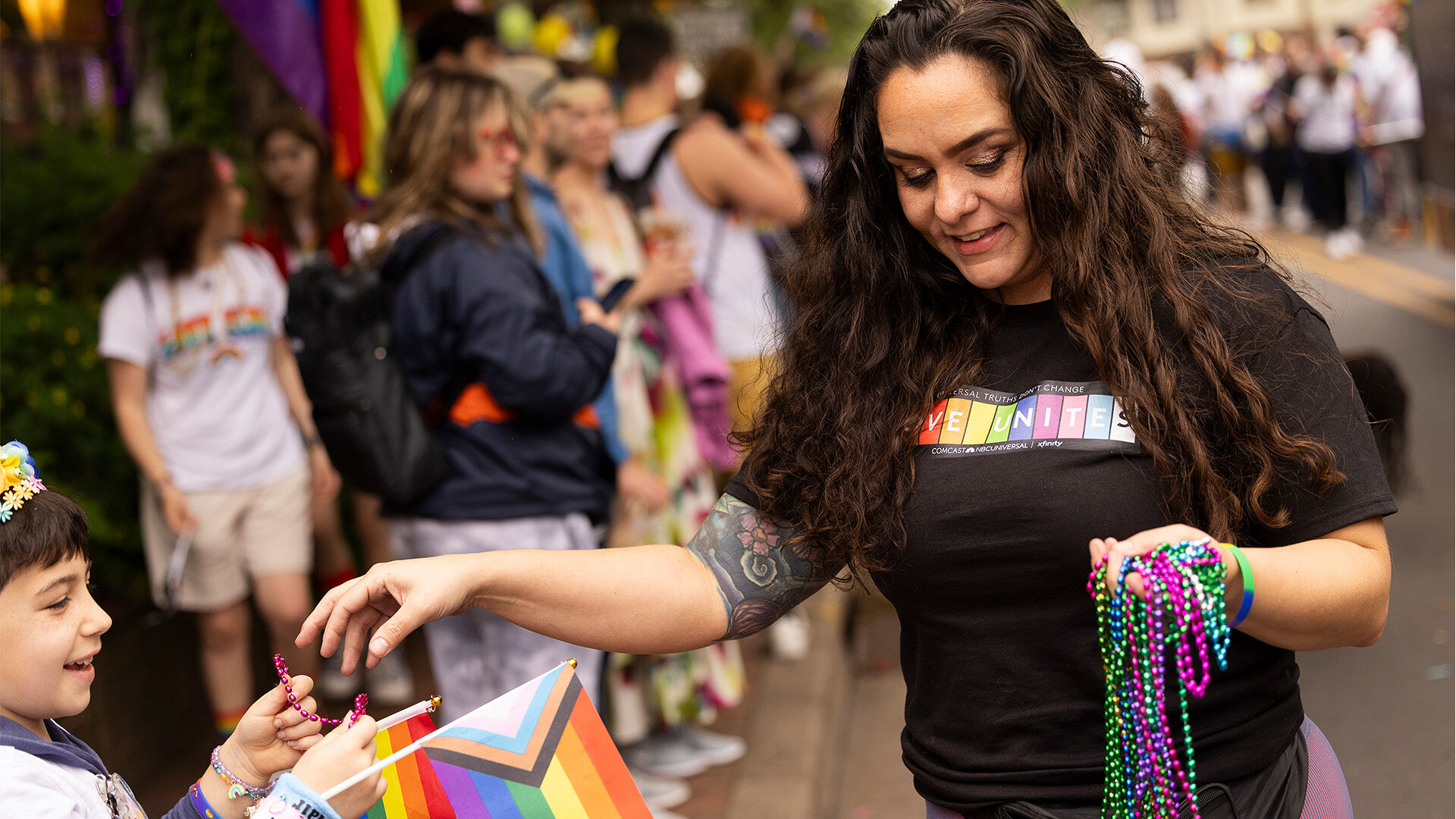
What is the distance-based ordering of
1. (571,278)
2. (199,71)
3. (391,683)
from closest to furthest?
(571,278)
(391,683)
(199,71)

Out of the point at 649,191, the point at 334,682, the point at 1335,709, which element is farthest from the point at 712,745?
the point at 1335,709

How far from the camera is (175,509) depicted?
4059 millimetres

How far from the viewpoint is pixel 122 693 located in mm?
4176

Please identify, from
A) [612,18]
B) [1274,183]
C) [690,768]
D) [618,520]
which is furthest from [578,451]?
[1274,183]

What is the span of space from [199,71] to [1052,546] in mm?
5510

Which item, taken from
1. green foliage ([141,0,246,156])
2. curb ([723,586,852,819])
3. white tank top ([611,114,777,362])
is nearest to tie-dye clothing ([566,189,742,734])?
curb ([723,586,852,819])

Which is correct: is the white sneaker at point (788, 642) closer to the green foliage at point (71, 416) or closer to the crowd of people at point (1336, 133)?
the green foliage at point (71, 416)

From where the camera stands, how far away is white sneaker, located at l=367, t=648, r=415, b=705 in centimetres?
525

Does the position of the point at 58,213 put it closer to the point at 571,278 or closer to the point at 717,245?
the point at 571,278

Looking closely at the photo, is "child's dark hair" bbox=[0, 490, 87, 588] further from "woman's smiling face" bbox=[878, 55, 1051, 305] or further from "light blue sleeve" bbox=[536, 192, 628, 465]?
"light blue sleeve" bbox=[536, 192, 628, 465]

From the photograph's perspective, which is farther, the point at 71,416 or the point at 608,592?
the point at 71,416

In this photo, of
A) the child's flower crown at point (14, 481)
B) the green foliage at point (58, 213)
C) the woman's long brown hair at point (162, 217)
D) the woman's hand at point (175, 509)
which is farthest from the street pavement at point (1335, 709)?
the green foliage at point (58, 213)

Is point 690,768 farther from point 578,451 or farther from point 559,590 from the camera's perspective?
point 559,590

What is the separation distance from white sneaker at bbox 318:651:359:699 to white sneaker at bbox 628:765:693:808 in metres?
1.41
